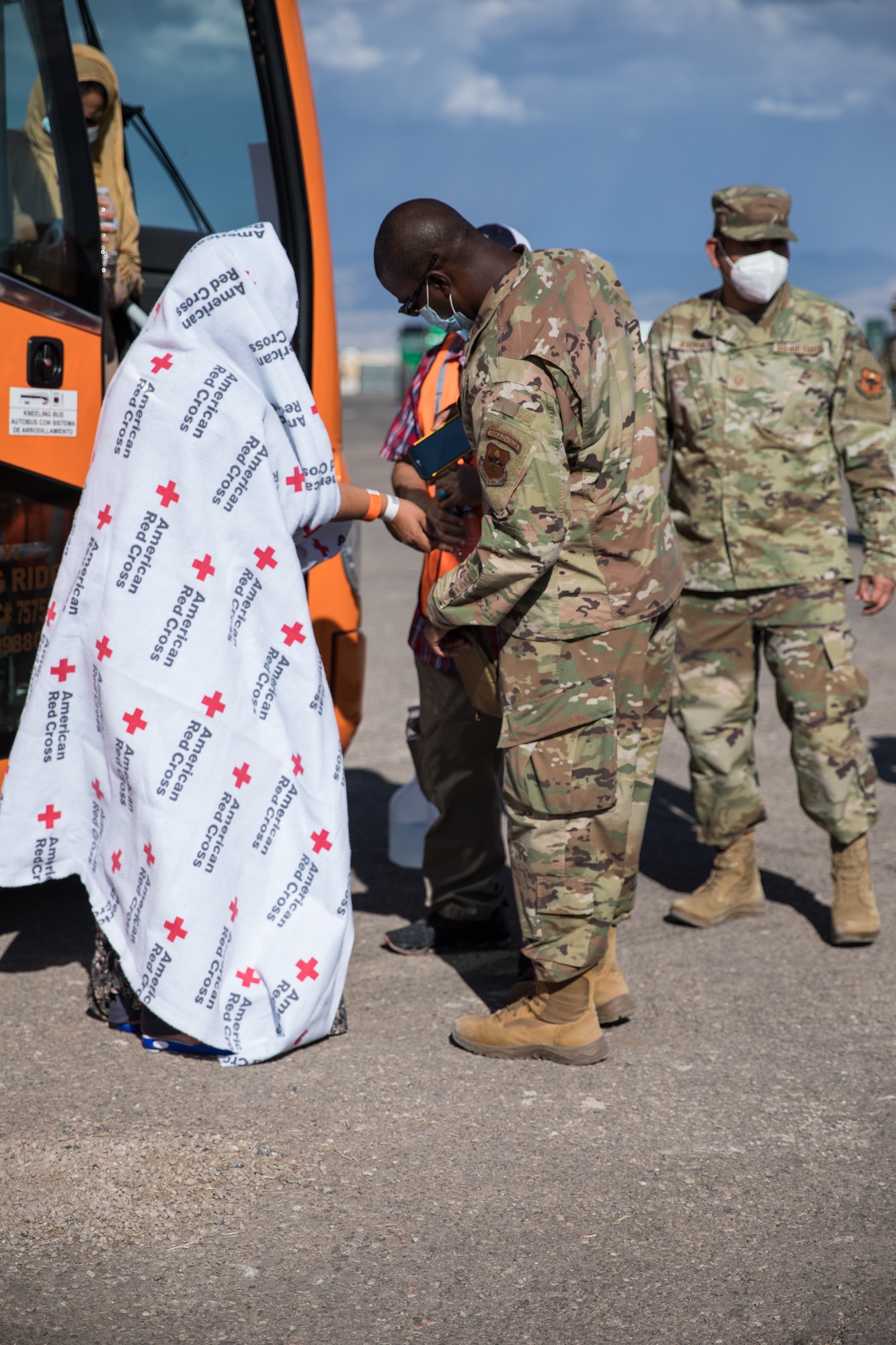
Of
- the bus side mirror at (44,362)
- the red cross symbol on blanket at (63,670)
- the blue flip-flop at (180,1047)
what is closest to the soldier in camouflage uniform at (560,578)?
the blue flip-flop at (180,1047)

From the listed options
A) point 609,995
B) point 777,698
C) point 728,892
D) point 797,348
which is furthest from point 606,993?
point 797,348

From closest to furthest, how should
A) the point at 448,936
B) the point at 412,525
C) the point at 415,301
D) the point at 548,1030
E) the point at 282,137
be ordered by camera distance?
1. the point at 415,301
2. the point at 548,1030
3. the point at 412,525
4. the point at 448,936
5. the point at 282,137

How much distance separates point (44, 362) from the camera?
300cm

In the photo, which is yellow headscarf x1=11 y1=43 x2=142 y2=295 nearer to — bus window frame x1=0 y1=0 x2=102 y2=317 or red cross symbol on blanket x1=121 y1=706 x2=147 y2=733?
bus window frame x1=0 y1=0 x2=102 y2=317

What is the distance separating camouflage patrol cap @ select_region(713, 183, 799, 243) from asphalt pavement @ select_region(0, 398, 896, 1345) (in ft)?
6.65

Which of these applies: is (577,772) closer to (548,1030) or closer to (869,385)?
(548,1030)

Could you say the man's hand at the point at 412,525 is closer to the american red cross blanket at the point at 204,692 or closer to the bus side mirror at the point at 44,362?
the american red cross blanket at the point at 204,692

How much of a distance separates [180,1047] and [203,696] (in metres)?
0.83

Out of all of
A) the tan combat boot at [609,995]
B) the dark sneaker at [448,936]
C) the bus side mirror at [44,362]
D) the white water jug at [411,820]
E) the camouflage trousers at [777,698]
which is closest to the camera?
the bus side mirror at [44,362]

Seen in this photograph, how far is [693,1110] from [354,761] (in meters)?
3.11

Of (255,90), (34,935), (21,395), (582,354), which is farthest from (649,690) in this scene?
(255,90)

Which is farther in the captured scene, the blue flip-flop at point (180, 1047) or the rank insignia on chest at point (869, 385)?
the rank insignia on chest at point (869, 385)

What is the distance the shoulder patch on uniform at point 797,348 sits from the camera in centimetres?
362

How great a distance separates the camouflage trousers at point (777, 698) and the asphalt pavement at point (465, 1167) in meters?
0.40
